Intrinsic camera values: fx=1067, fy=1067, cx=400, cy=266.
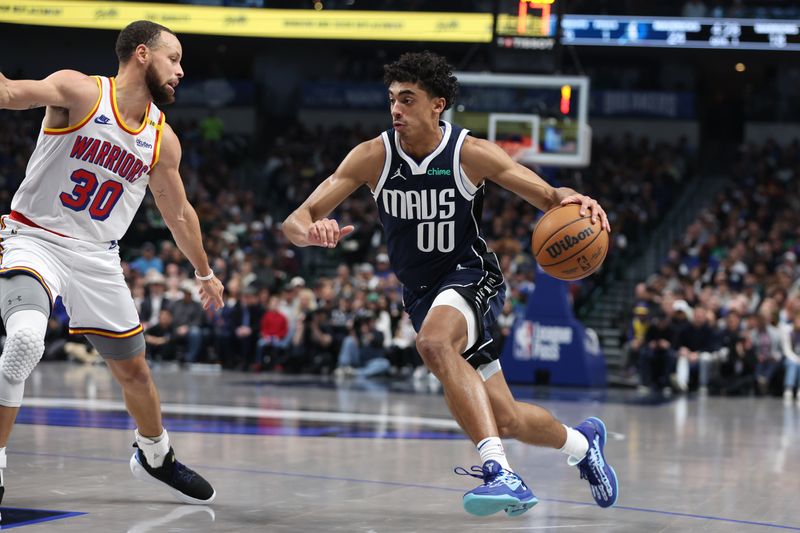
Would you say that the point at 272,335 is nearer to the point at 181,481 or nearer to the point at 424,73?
the point at 181,481

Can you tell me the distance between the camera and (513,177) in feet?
16.8

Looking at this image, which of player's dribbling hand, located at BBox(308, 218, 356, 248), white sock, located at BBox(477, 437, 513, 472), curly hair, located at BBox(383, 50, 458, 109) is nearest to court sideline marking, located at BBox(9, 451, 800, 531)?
white sock, located at BBox(477, 437, 513, 472)

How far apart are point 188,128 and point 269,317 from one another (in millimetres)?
10468

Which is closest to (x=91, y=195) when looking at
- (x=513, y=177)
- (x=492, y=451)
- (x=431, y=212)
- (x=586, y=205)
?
(x=431, y=212)

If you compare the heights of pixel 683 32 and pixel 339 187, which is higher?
pixel 683 32

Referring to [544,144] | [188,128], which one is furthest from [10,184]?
[544,144]

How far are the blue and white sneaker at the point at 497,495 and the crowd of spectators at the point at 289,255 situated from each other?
1081cm

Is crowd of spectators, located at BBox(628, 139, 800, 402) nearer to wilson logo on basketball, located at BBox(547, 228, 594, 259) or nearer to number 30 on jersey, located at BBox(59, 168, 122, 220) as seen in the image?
wilson logo on basketball, located at BBox(547, 228, 594, 259)

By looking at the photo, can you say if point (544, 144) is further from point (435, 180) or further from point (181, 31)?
point (181, 31)

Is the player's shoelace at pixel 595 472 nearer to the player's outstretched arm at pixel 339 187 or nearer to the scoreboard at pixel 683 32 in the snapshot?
the player's outstretched arm at pixel 339 187

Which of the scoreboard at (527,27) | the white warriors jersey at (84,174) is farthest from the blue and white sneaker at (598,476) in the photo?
the scoreboard at (527,27)

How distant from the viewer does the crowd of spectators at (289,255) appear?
631 inches

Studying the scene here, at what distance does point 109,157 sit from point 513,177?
192cm

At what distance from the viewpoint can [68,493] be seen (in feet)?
17.9
